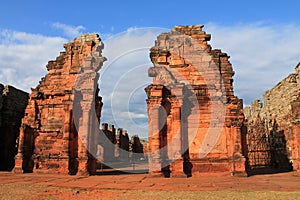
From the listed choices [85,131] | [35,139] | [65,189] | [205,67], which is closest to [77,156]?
[85,131]

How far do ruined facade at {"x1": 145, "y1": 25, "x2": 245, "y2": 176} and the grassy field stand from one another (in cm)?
419

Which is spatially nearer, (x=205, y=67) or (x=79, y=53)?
(x=205, y=67)

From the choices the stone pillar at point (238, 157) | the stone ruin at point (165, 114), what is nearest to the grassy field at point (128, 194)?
the stone ruin at point (165, 114)

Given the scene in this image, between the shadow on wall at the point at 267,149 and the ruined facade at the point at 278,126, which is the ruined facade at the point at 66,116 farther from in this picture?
the ruined facade at the point at 278,126

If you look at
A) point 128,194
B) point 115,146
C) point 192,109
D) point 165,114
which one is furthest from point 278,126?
point 115,146

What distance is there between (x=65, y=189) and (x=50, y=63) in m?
8.88

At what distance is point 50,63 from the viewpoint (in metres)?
15.3

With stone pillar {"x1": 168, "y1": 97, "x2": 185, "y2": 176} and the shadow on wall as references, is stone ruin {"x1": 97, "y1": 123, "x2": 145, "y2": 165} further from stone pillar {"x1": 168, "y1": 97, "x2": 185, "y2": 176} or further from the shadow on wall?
stone pillar {"x1": 168, "y1": 97, "x2": 185, "y2": 176}

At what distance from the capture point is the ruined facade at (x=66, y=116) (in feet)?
44.2

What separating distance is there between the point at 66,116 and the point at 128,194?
743 centimetres

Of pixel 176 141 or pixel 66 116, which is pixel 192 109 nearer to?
pixel 176 141

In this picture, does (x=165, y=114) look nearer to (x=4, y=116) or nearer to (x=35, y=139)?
(x=35, y=139)

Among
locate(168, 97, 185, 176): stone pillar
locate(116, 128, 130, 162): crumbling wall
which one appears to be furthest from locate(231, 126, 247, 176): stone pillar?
locate(116, 128, 130, 162): crumbling wall

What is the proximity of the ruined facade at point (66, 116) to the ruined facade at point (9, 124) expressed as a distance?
668 centimetres
